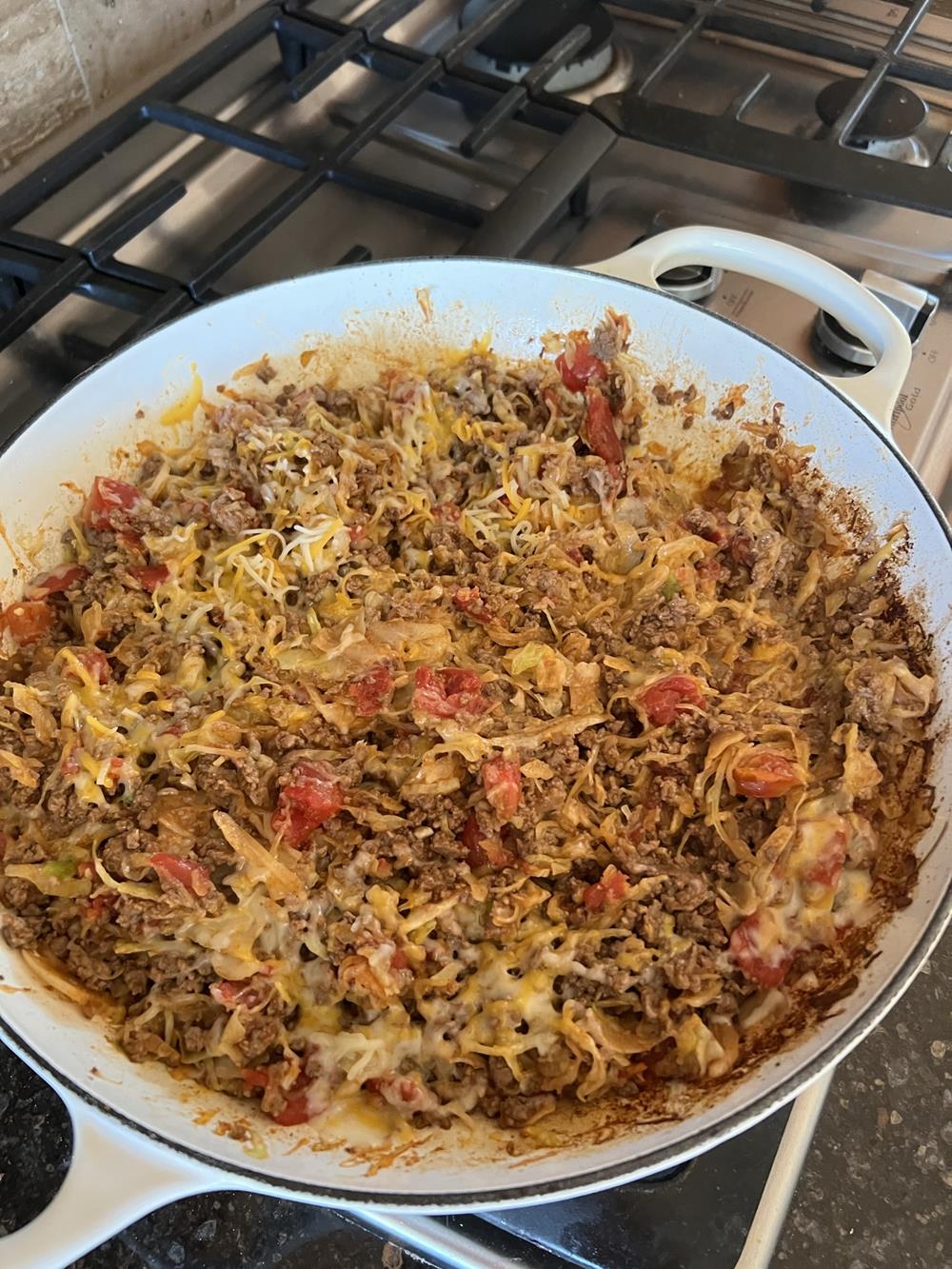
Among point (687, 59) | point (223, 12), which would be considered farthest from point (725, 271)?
point (223, 12)

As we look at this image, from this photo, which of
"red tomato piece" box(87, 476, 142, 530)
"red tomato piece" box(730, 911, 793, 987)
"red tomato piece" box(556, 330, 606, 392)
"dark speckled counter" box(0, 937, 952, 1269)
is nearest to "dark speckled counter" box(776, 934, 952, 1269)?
"dark speckled counter" box(0, 937, 952, 1269)

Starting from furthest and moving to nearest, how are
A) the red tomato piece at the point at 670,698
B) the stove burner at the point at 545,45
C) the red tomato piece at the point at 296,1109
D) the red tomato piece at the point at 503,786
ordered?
1. the stove burner at the point at 545,45
2. the red tomato piece at the point at 670,698
3. the red tomato piece at the point at 503,786
4. the red tomato piece at the point at 296,1109

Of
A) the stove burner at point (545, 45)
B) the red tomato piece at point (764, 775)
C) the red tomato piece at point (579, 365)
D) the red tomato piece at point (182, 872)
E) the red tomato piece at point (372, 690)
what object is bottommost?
the red tomato piece at point (182, 872)

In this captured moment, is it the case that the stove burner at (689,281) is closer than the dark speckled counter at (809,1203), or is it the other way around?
the dark speckled counter at (809,1203)

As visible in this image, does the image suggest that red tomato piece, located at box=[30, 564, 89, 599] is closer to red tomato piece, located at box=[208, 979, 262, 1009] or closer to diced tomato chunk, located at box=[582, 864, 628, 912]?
red tomato piece, located at box=[208, 979, 262, 1009]

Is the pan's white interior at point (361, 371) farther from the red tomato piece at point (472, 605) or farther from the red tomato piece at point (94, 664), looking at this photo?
the red tomato piece at point (472, 605)

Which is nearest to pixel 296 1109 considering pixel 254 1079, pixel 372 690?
pixel 254 1079

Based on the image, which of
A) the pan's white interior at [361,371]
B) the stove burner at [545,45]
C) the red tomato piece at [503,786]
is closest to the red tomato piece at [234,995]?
the pan's white interior at [361,371]
